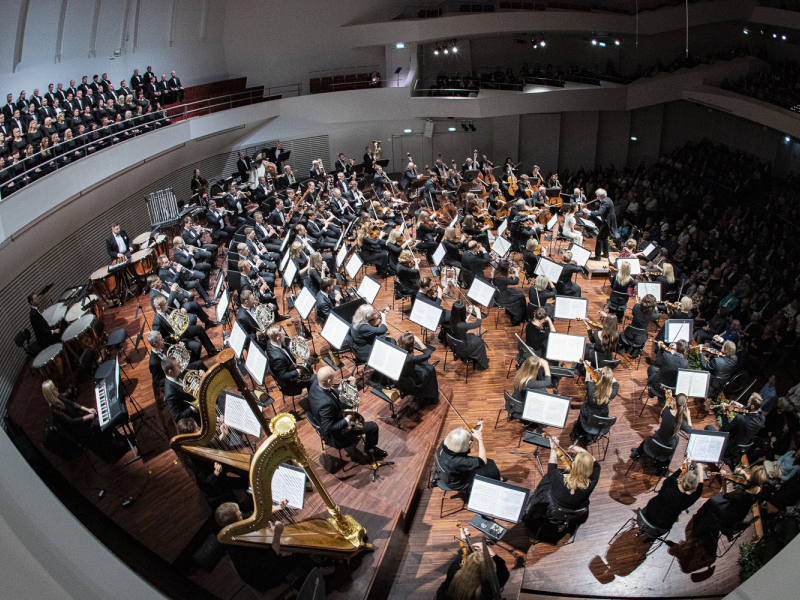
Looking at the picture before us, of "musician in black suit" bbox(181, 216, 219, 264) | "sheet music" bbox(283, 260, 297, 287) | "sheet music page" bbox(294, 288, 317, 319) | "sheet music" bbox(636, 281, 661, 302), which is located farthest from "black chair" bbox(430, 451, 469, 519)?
"musician in black suit" bbox(181, 216, 219, 264)

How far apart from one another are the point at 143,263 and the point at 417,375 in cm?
720

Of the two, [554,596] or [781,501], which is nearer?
[554,596]

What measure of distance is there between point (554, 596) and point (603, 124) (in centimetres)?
2304

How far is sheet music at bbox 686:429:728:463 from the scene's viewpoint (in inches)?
240

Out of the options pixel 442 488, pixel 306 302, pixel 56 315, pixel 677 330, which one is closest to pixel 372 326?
pixel 306 302

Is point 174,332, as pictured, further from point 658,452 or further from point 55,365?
point 658,452

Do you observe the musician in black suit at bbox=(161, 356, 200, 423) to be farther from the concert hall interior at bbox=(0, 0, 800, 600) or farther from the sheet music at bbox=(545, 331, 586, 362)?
the sheet music at bbox=(545, 331, 586, 362)

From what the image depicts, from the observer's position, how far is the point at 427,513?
6.62m

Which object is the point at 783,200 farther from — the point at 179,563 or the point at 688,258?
the point at 179,563

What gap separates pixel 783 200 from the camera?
53.4 feet

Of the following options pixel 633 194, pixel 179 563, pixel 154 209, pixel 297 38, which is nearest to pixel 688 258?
pixel 633 194

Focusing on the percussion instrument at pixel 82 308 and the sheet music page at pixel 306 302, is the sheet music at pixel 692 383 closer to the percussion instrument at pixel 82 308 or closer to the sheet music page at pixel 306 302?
the sheet music page at pixel 306 302

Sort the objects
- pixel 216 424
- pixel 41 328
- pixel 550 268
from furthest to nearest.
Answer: pixel 550 268 → pixel 41 328 → pixel 216 424

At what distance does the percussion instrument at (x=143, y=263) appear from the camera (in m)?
11.6
